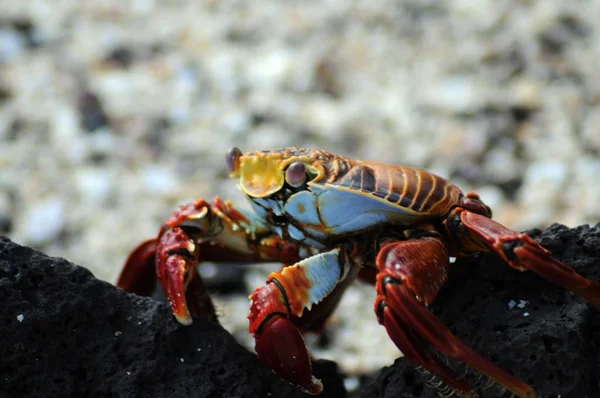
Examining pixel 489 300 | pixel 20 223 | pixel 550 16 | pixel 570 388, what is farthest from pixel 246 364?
pixel 550 16

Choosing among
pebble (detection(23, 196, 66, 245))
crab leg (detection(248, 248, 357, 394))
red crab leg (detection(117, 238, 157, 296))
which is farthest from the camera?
pebble (detection(23, 196, 66, 245))

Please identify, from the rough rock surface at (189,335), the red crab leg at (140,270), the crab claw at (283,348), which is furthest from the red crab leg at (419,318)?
the red crab leg at (140,270)

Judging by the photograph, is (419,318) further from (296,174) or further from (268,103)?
(268,103)

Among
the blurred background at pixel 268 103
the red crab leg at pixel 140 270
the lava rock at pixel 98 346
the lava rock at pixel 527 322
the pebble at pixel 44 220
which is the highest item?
the lava rock at pixel 527 322

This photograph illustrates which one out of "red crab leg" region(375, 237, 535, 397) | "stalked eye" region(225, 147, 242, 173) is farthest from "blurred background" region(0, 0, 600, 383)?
"red crab leg" region(375, 237, 535, 397)

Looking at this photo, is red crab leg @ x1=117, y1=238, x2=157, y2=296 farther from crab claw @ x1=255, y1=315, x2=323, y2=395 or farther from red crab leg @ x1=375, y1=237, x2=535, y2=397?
red crab leg @ x1=375, y1=237, x2=535, y2=397

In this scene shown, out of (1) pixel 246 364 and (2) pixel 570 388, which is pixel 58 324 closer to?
(1) pixel 246 364

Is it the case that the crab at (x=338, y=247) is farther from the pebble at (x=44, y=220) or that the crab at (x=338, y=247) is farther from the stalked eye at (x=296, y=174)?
the pebble at (x=44, y=220)

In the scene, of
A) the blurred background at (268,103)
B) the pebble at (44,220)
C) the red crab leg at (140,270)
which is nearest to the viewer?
the red crab leg at (140,270)
